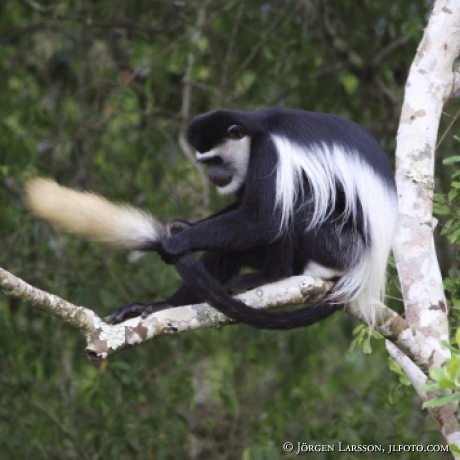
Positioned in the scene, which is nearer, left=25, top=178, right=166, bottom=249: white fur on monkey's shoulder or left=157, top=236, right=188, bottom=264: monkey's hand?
left=25, top=178, right=166, bottom=249: white fur on monkey's shoulder

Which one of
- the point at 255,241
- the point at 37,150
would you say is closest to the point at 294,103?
the point at 37,150

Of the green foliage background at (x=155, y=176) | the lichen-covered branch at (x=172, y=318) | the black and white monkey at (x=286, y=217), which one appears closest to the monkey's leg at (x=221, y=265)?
the black and white monkey at (x=286, y=217)

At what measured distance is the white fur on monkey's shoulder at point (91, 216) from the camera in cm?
194

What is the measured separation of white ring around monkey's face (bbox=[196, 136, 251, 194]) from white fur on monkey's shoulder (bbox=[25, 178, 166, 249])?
0.40m

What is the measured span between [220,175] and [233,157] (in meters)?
0.08

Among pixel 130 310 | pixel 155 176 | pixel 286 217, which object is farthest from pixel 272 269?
pixel 155 176

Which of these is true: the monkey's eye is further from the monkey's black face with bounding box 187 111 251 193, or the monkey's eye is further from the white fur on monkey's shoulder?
the white fur on monkey's shoulder

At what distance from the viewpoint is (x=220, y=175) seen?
2.56 metres

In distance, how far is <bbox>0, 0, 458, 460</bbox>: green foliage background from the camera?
3133mm

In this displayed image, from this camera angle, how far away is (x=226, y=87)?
3785 millimetres

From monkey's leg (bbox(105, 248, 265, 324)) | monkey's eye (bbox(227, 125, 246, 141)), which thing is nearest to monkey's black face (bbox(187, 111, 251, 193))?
monkey's eye (bbox(227, 125, 246, 141))

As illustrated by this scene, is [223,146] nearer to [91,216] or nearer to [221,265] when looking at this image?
[221,265]

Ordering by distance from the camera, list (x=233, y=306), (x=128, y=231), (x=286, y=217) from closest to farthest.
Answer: (x=233, y=306)
(x=128, y=231)
(x=286, y=217)

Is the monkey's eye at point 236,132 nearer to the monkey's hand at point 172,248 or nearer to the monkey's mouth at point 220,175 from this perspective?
the monkey's mouth at point 220,175
